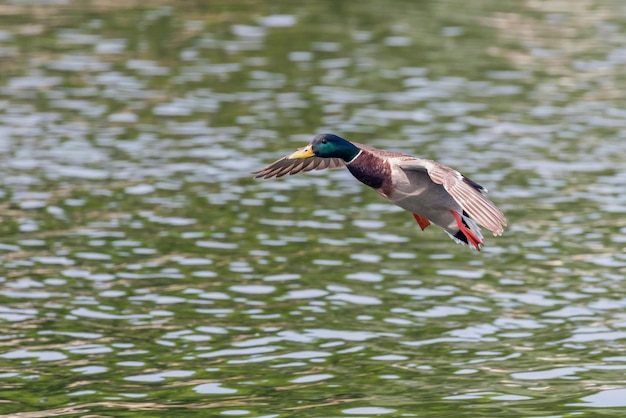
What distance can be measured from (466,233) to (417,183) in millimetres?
635

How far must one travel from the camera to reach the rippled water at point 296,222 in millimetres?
13430

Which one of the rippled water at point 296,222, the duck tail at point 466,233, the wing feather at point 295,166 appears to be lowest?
the rippled water at point 296,222

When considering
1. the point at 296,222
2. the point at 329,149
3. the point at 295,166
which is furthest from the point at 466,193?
the point at 296,222

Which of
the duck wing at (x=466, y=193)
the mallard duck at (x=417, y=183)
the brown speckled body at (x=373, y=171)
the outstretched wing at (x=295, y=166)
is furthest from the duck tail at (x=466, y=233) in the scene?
the outstretched wing at (x=295, y=166)

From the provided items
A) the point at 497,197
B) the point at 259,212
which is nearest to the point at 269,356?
the point at 259,212

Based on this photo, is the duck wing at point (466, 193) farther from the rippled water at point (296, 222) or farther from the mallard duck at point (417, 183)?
the rippled water at point (296, 222)

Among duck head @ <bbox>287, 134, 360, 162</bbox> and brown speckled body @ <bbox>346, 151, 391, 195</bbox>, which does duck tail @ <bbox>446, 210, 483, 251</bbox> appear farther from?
duck head @ <bbox>287, 134, 360, 162</bbox>

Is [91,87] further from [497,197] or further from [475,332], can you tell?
[475,332]

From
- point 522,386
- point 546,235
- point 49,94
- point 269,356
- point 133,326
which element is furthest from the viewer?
point 49,94

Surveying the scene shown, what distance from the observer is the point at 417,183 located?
12039 millimetres

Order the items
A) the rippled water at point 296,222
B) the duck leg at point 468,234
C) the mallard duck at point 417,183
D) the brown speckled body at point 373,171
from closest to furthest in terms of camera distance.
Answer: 1. the mallard duck at point 417,183
2. the brown speckled body at point 373,171
3. the duck leg at point 468,234
4. the rippled water at point 296,222

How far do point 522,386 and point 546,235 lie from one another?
18.6 ft

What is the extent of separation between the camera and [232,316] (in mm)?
15398

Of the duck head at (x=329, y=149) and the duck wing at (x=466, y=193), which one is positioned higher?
the duck head at (x=329, y=149)
